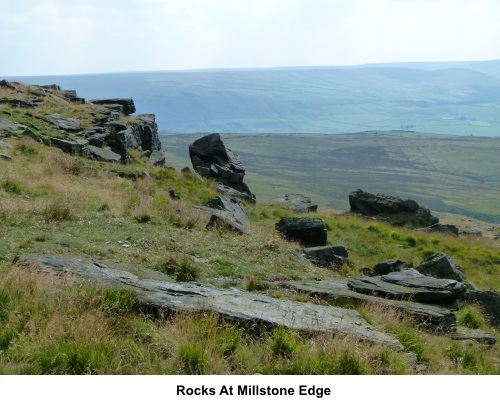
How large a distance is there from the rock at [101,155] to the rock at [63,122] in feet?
11.7

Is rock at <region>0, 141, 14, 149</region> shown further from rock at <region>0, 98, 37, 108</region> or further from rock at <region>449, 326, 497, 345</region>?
rock at <region>449, 326, 497, 345</region>

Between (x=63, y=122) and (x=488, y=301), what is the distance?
95.0ft

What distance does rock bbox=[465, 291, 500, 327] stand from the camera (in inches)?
606

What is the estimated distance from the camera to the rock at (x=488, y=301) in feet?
50.5

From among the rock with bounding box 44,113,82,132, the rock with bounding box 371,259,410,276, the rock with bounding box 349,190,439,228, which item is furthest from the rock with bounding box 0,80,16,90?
the rock with bounding box 371,259,410,276

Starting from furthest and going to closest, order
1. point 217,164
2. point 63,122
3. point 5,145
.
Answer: point 217,164 < point 63,122 < point 5,145

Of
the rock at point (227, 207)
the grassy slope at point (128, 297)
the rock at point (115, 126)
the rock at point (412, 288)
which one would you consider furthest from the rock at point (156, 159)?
the rock at point (412, 288)

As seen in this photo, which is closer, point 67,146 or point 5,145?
point 5,145

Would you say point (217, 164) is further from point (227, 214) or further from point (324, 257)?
point (324, 257)

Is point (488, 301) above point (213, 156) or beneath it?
beneath

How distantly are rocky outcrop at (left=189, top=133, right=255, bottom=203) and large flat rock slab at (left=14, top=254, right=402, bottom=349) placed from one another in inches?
1164

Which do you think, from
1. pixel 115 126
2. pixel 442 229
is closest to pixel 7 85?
pixel 115 126

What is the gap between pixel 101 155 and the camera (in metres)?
31.2

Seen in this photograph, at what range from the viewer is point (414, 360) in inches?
316
